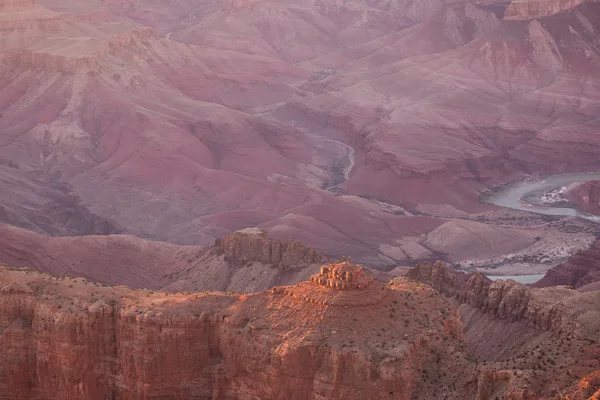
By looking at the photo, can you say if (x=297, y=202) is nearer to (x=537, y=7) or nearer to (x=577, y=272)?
(x=577, y=272)

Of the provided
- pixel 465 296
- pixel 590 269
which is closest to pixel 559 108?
pixel 590 269

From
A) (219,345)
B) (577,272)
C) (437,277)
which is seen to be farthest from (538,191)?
(219,345)

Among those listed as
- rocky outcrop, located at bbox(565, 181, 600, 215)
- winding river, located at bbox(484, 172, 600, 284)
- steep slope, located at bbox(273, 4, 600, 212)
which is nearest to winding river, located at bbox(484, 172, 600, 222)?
winding river, located at bbox(484, 172, 600, 284)

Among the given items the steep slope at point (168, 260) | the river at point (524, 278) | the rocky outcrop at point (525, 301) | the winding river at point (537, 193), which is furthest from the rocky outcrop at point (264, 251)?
the winding river at point (537, 193)

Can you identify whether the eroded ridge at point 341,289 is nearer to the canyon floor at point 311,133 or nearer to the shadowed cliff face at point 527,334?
the shadowed cliff face at point 527,334

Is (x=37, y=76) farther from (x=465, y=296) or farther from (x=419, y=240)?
(x=465, y=296)

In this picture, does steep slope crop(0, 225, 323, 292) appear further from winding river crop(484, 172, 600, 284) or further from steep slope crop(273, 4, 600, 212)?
winding river crop(484, 172, 600, 284)
